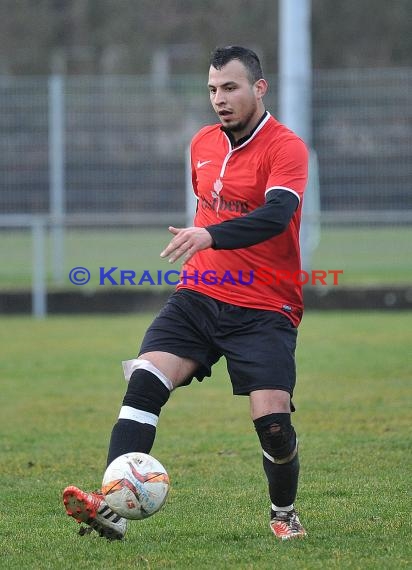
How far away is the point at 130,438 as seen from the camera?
5.05 meters

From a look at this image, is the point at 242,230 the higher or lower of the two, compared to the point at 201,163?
lower

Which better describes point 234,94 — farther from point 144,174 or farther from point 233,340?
point 144,174

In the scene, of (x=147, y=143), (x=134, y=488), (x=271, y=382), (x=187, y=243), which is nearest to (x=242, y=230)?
(x=187, y=243)

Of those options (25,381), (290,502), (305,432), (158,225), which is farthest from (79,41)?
(290,502)

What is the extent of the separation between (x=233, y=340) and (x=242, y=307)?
159 millimetres

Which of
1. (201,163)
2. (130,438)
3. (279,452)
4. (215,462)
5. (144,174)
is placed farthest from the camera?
(144,174)

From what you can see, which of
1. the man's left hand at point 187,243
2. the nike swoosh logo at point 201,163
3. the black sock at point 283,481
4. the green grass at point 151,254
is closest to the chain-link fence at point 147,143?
the green grass at point 151,254

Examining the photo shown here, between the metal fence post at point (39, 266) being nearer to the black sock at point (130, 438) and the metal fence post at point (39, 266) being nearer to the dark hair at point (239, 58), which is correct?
the dark hair at point (239, 58)

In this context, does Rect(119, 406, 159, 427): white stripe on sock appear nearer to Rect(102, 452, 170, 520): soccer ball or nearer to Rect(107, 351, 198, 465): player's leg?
Rect(107, 351, 198, 465): player's leg

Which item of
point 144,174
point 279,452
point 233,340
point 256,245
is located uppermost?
point 144,174

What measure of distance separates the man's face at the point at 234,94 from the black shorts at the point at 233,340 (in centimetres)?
81

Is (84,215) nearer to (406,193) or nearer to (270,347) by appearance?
(406,193)

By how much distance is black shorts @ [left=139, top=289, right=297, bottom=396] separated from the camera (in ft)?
16.8

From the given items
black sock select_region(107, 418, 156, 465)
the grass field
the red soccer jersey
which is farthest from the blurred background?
black sock select_region(107, 418, 156, 465)
